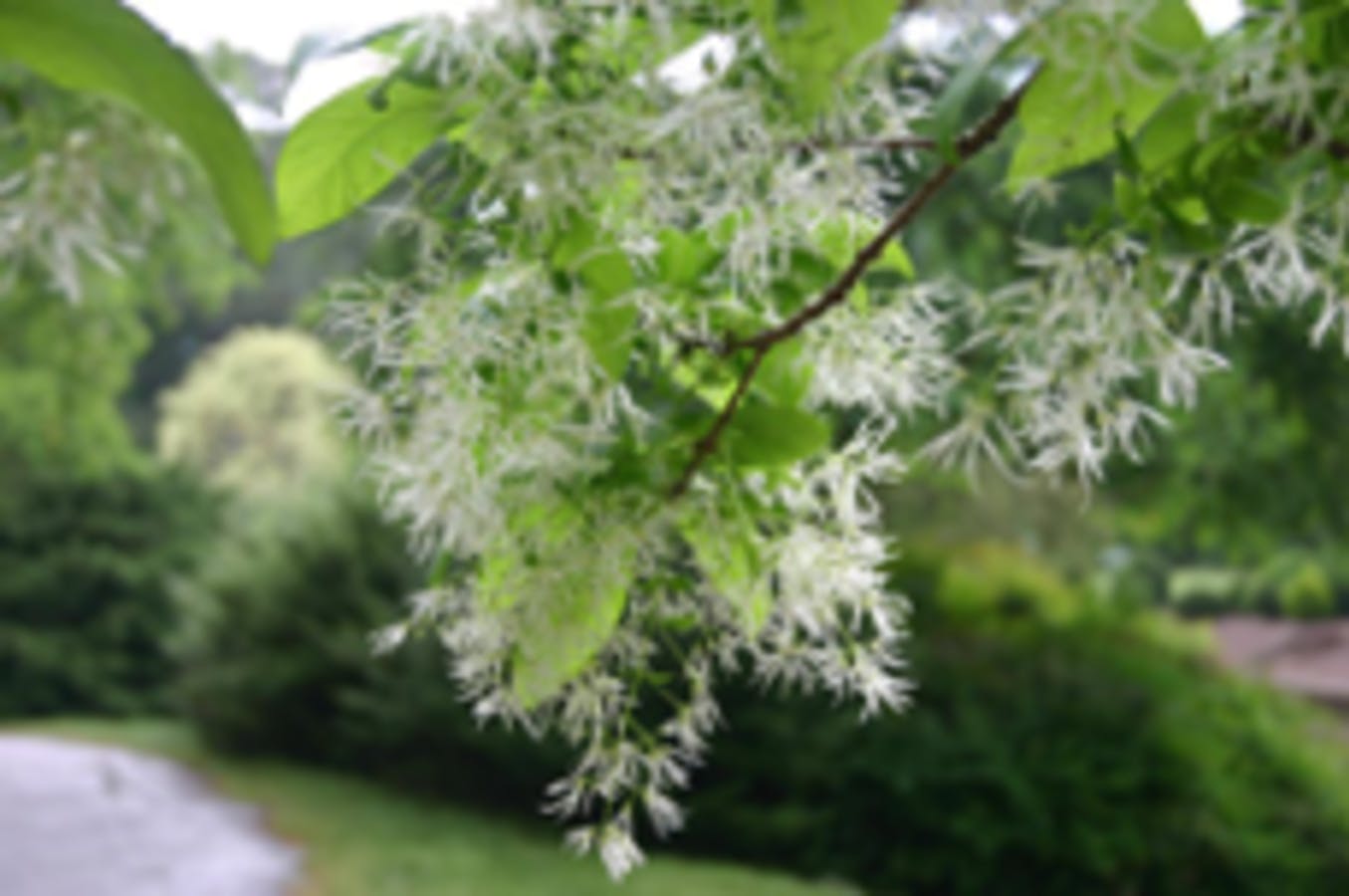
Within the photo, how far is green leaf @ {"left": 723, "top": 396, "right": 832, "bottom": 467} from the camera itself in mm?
625

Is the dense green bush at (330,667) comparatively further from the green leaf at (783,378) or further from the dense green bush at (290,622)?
the green leaf at (783,378)

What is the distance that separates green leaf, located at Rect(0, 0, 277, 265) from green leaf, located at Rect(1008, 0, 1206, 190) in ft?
0.84

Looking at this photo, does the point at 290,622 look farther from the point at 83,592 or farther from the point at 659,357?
the point at 659,357

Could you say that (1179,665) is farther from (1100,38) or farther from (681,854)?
(1100,38)

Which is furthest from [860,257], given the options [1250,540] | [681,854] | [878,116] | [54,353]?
[54,353]

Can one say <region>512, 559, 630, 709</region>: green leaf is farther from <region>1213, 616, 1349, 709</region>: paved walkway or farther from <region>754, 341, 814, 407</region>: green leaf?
<region>1213, 616, 1349, 709</region>: paved walkway

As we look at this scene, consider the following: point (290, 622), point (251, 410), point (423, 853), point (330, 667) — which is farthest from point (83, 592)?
point (251, 410)

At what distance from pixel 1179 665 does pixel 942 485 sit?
1787 millimetres

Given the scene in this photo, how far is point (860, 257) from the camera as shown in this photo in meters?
0.56

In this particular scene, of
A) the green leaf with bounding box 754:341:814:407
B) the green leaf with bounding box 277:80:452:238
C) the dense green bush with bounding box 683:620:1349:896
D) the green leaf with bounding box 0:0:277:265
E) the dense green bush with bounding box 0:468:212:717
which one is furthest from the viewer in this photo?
the dense green bush with bounding box 0:468:212:717

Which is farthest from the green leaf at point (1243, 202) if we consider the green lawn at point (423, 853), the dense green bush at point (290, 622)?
the dense green bush at point (290, 622)

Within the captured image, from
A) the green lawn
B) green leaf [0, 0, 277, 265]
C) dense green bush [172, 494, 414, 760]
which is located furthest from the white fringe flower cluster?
dense green bush [172, 494, 414, 760]

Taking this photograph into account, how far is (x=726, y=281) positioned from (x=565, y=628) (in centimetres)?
19

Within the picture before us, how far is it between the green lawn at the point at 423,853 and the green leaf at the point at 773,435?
12.7ft
